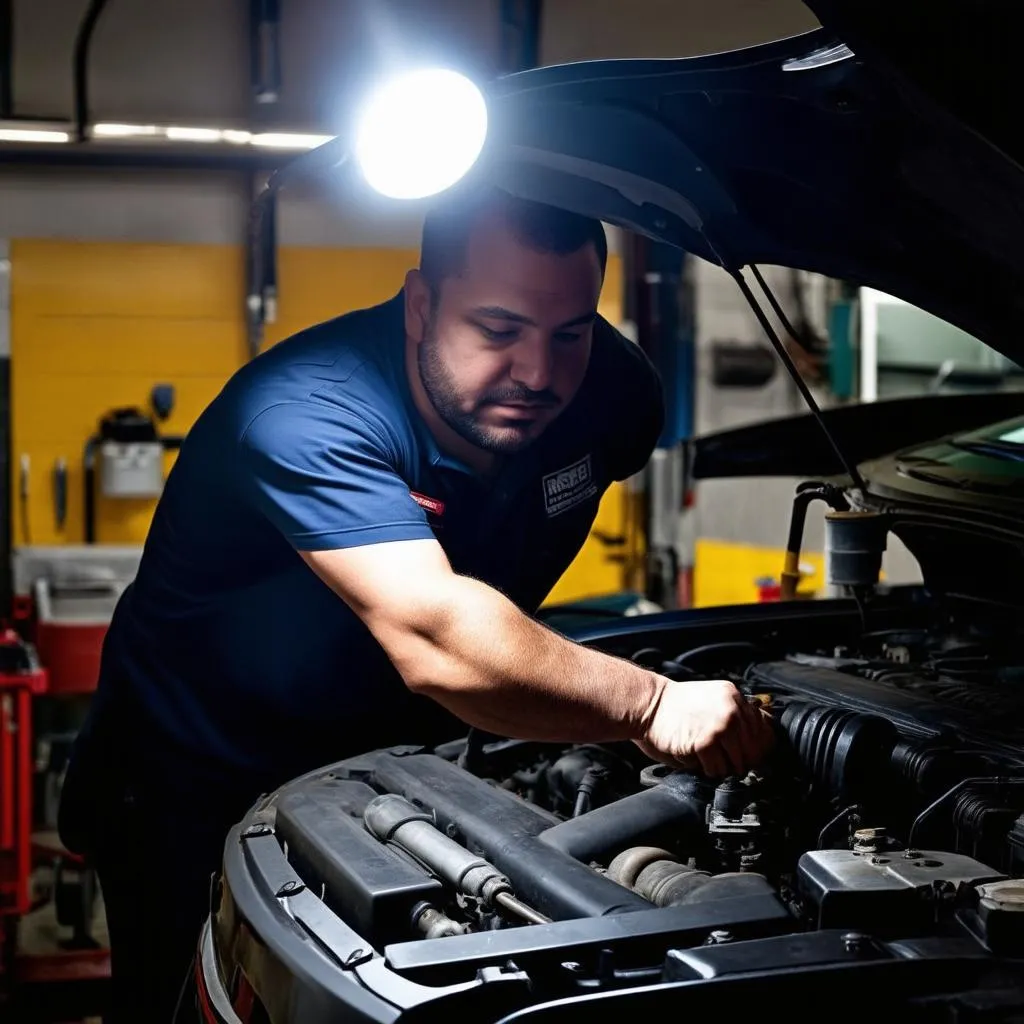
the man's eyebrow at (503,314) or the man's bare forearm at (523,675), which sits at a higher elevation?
the man's eyebrow at (503,314)

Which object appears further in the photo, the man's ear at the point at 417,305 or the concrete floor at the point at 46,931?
the concrete floor at the point at 46,931

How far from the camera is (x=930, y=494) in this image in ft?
5.86

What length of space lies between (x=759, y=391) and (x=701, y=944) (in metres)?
4.71

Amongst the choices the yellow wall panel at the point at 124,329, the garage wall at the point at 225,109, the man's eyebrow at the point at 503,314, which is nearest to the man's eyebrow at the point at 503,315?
the man's eyebrow at the point at 503,314

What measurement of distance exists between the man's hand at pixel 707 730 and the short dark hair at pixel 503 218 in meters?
0.64

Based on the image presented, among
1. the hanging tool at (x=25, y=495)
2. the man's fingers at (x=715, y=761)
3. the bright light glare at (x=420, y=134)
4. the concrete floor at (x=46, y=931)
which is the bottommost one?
the concrete floor at (x=46, y=931)

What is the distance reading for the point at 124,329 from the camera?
548 centimetres

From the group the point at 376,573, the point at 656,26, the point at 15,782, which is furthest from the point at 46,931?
the point at 656,26

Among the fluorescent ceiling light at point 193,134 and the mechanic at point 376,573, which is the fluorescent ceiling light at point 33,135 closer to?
the fluorescent ceiling light at point 193,134

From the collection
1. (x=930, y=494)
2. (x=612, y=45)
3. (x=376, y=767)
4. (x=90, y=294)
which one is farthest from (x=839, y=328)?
(x=376, y=767)

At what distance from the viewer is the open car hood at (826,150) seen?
1.08m

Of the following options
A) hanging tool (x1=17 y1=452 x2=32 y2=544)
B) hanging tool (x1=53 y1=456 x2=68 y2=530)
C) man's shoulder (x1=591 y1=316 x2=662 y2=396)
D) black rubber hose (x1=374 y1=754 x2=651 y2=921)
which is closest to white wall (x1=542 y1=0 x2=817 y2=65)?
hanging tool (x1=53 y1=456 x2=68 y2=530)

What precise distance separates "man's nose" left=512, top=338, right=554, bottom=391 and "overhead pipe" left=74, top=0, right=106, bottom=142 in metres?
3.97

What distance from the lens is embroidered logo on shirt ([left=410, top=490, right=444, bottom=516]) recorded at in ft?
5.98
